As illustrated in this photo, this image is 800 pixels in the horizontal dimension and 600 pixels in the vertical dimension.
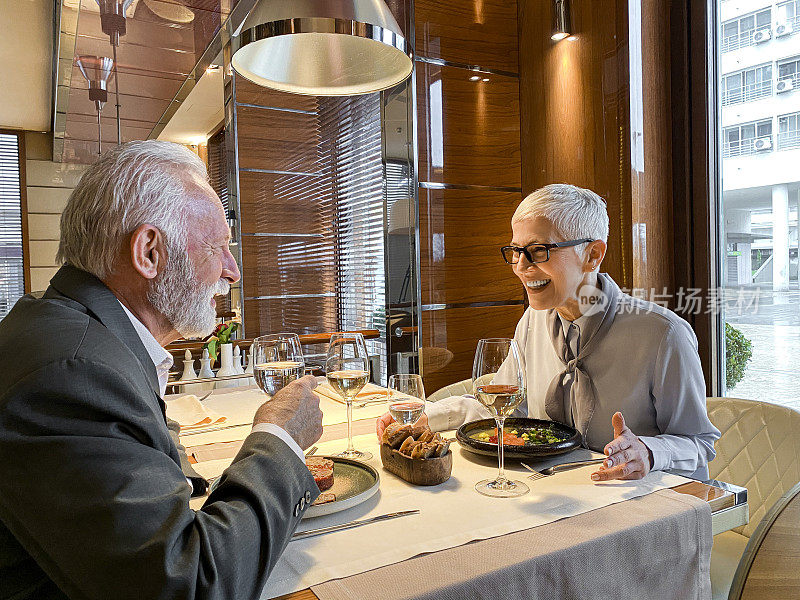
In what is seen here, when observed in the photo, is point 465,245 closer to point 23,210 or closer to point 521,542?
point 521,542

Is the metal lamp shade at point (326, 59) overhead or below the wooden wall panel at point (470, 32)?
below

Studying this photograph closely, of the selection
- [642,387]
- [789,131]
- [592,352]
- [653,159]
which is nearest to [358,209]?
[653,159]

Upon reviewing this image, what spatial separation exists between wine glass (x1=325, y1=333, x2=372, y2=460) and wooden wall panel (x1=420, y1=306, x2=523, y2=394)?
6.55 feet

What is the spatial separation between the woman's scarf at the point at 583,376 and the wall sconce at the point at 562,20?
6.41 ft

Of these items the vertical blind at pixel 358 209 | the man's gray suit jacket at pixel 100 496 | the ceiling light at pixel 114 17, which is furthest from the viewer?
the vertical blind at pixel 358 209

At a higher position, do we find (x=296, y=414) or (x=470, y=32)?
(x=470, y=32)

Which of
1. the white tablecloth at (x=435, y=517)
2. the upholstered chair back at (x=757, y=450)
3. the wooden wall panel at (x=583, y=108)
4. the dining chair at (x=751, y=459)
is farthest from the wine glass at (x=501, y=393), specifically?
the wooden wall panel at (x=583, y=108)

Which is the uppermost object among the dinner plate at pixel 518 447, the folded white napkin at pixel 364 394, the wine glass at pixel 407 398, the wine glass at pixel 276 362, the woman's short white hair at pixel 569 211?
the woman's short white hair at pixel 569 211

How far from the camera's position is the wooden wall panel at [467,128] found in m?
3.20

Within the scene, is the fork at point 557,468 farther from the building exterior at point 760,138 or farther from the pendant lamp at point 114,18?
the pendant lamp at point 114,18

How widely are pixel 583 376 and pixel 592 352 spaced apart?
3.2 inches

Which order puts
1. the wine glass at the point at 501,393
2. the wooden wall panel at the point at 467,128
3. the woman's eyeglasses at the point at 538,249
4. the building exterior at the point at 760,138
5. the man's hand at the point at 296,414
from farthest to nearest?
1. the wooden wall panel at the point at 467,128
2. the building exterior at the point at 760,138
3. the woman's eyeglasses at the point at 538,249
4. the wine glass at the point at 501,393
5. the man's hand at the point at 296,414

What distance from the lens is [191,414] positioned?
1.72 m

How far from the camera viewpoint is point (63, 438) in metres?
0.64
